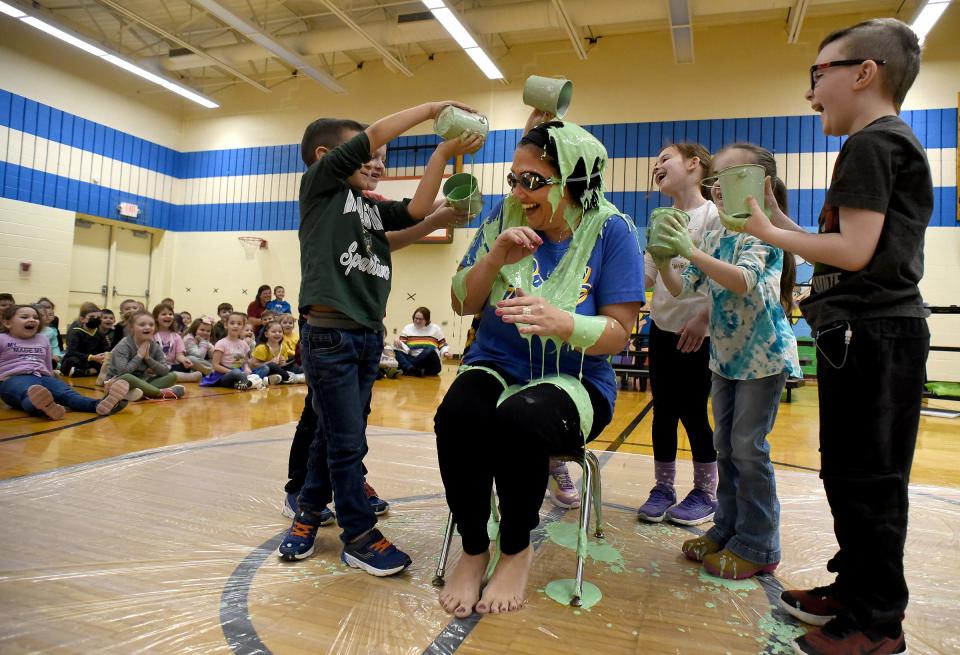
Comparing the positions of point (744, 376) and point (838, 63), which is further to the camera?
point (744, 376)

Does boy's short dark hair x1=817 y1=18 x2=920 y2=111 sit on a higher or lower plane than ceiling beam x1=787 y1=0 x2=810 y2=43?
lower

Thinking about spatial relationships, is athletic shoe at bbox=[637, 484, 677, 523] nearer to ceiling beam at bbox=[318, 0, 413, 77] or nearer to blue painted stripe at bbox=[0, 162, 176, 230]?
ceiling beam at bbox=[318, 0, 413, 77]

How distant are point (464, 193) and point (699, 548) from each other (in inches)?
48.6

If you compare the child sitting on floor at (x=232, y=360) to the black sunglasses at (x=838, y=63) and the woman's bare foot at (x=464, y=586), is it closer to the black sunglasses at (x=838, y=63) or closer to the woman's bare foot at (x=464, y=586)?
the woman's bare foot at (x=464, y=586)

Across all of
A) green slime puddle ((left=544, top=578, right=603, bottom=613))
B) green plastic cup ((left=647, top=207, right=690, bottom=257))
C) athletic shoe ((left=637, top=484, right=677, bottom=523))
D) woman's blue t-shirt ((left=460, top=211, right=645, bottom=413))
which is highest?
green plastic cup ((left=647, top=207, right=690, bottom=257))

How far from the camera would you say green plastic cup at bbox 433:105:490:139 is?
161cm

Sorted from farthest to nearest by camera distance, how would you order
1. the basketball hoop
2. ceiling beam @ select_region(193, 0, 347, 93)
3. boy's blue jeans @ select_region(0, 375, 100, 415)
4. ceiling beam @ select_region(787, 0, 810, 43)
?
the basketball hoop → ceiling beam @ select_region(193, 0, 347, 93) → ceiling beam @ select_region(787, 0, 810, 43) → boy's blue jeans @ select_region(0, 375, 100, 415)

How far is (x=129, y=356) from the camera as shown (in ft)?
16.4

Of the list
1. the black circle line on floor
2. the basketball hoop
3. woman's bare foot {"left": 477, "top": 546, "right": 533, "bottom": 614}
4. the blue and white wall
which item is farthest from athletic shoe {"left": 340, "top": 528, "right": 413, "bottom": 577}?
the basketball hoop

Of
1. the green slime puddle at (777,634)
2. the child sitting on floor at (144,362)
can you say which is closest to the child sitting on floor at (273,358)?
the child sitting on floor at (144,362)

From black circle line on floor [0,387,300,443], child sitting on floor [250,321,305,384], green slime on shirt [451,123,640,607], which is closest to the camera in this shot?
green slime on shirt [451,123,640,607]

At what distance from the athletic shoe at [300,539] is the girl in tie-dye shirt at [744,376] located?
1.09m

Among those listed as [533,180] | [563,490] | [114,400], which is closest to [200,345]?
[114,400]

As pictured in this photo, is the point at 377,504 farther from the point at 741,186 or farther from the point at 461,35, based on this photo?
the point at 461,35
